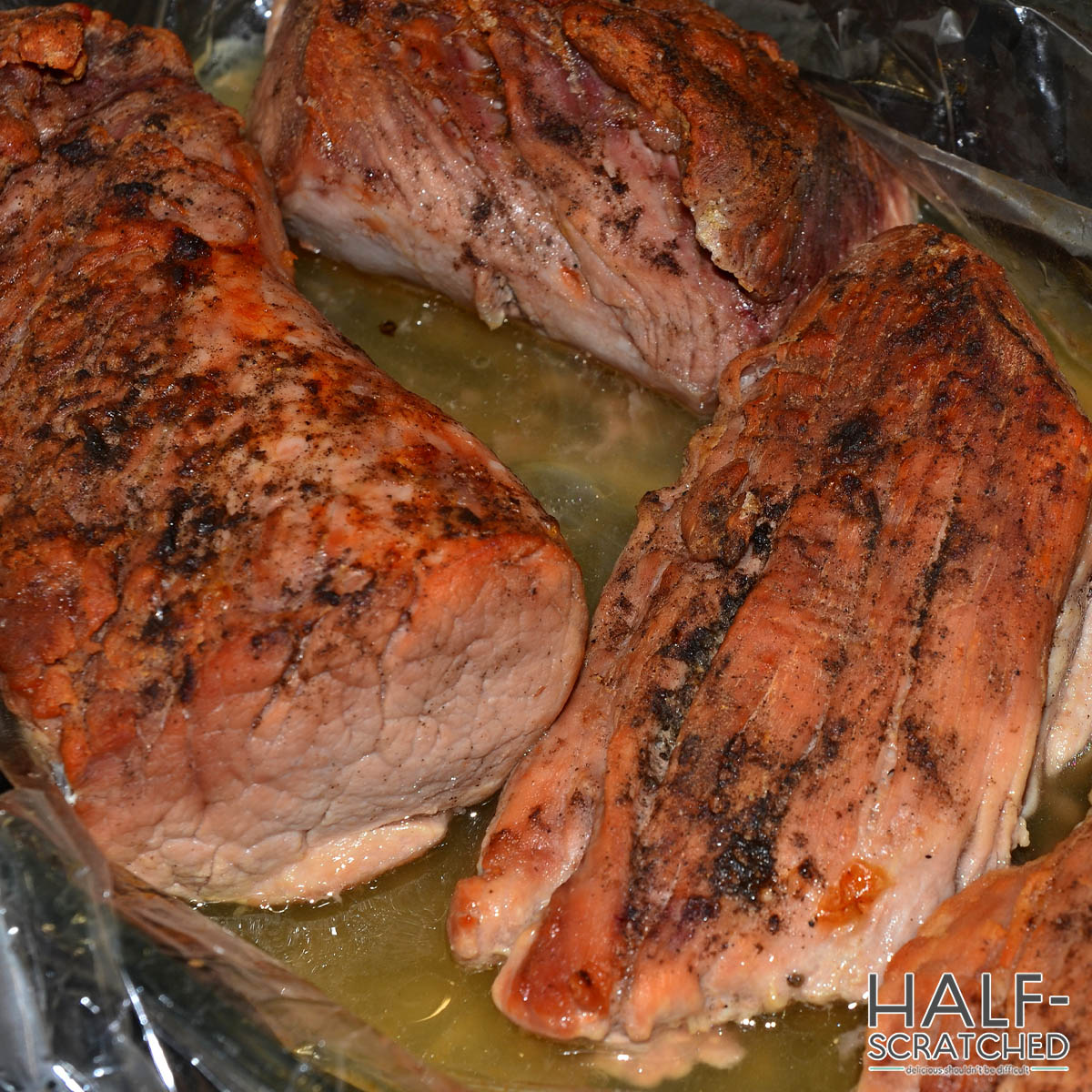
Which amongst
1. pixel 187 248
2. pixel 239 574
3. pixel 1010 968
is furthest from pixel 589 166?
pixel 1010 968

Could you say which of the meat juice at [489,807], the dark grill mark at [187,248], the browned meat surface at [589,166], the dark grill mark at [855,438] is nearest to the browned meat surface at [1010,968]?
the meat juice at [489,807]

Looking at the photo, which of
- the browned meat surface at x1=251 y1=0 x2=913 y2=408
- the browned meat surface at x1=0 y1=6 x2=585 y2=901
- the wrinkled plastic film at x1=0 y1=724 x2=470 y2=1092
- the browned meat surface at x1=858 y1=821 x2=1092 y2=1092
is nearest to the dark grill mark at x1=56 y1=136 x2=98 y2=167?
the browned meat surface at x1=0 y1=6 x2=585 y2=901

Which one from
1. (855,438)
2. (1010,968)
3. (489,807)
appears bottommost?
(489,807)

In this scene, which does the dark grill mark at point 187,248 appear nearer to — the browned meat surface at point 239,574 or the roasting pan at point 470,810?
the browned meat surface at point 239,574

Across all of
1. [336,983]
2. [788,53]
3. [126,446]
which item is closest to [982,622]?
[336,983]

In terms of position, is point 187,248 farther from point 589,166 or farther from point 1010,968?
point 1010,968

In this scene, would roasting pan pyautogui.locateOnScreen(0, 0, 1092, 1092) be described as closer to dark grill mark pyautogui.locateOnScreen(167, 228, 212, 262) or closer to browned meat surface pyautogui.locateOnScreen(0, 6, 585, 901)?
browned meat surface pyautogui.locateOnScreen(0, 6, 585, 901)
